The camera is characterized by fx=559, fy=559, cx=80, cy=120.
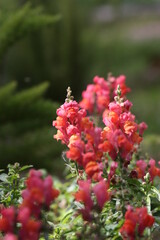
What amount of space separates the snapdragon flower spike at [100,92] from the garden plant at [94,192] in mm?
528

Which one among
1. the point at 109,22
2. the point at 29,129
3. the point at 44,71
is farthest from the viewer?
the point at 109,22

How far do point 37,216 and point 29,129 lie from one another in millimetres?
2038

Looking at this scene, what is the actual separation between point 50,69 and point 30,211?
17.4 feet

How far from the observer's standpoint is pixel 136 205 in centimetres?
165

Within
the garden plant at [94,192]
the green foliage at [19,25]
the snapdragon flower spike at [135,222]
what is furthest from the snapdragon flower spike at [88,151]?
the green foliage at [19,25]

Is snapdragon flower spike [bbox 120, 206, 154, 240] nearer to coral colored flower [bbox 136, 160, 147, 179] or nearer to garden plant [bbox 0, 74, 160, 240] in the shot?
garden plant [bbox 0, 74, 160, 240]

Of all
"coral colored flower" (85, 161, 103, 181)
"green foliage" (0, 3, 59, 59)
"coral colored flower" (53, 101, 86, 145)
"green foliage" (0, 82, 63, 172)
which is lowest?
"coral colored flower" (85, 161, 103, 181)

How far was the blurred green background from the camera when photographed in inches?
122

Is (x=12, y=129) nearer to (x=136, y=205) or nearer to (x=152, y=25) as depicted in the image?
(x=136, y=205)

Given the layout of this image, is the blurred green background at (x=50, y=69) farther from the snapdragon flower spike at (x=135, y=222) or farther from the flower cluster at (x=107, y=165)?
the snapdragon flower spike at (x=135, y=222)

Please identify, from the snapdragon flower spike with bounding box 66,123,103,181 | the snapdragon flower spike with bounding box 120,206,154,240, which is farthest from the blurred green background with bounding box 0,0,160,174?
the snapdragon flower spike with bounding box 120,206,154,240

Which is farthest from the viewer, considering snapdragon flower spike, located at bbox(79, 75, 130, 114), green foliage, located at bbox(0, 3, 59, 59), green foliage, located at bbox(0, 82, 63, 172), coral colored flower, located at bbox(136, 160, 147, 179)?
green foliage, located at bbox(0, 3, 59, 59)

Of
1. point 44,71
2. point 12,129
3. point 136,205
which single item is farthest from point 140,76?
point 136,205

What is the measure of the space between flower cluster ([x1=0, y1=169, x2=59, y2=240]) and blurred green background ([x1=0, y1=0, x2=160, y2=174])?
1.59 metres
